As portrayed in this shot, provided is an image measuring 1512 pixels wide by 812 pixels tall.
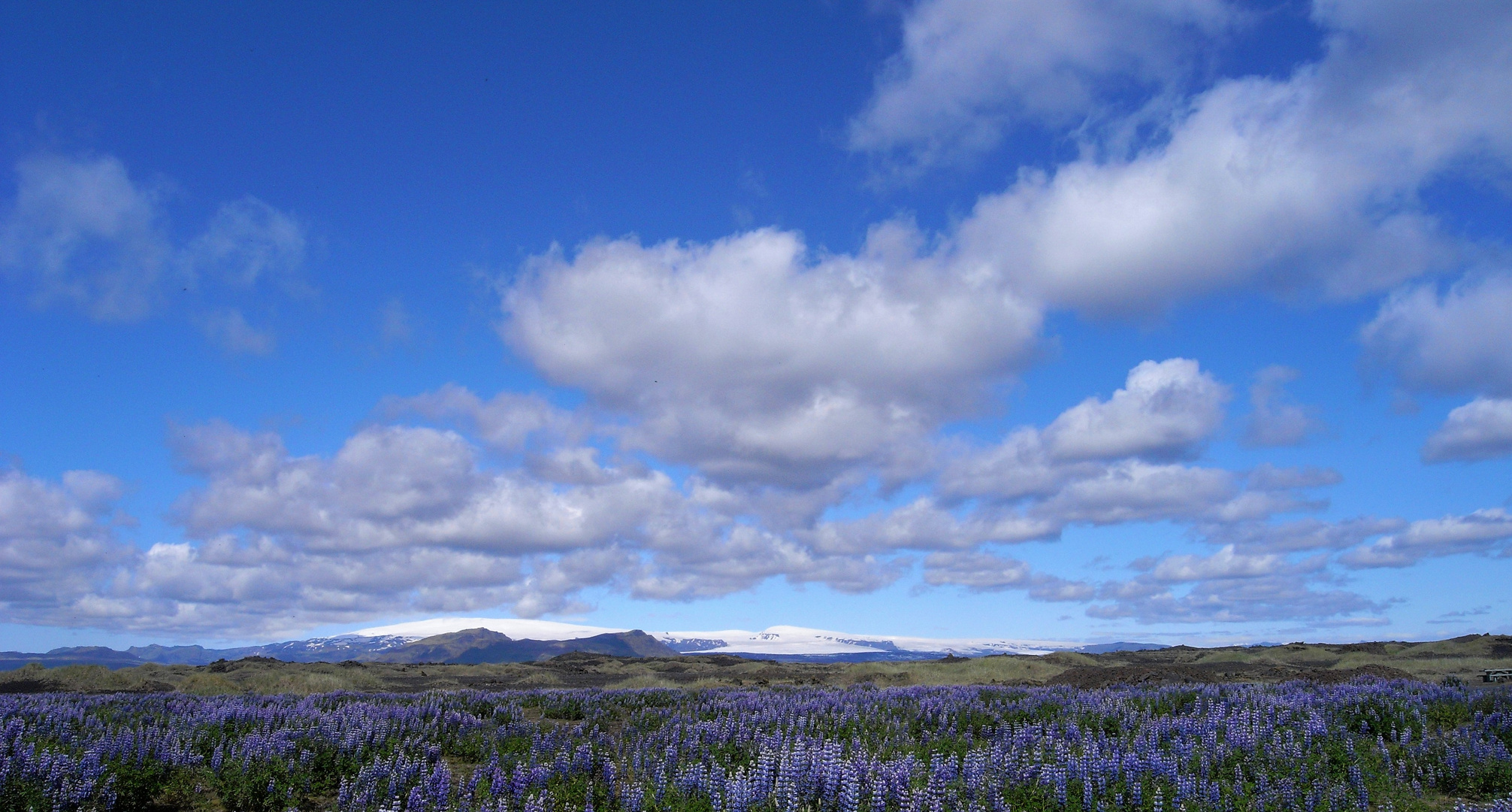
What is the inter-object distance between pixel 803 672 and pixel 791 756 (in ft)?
156

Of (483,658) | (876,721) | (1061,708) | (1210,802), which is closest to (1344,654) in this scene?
(1061,708)

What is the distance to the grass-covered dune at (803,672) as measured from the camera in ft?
114

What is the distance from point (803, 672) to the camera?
54250 millimetres

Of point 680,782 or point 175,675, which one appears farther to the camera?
point 175,675

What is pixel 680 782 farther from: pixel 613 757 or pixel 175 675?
pixel 175 675

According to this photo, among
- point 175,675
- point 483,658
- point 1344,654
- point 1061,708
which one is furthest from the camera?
point 483,658

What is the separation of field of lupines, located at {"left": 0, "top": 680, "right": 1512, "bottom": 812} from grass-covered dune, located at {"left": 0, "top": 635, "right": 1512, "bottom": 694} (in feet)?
45.1

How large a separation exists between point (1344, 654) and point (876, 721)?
182 ft

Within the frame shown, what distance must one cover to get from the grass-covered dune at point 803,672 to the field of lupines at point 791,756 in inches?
542

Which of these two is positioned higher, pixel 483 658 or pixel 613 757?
pixel 613 757

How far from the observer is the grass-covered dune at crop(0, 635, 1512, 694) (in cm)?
3462

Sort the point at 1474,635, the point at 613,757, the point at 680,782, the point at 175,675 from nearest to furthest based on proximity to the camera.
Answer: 1. the point at 680,782
2. the point at 613,757
3. the point at 175,675
4. the point at 1474,635

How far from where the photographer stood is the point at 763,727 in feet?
46.3

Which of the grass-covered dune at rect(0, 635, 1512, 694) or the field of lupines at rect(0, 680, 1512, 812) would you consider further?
the grass-covered dune at rect(0, 635, 1512, 694)
